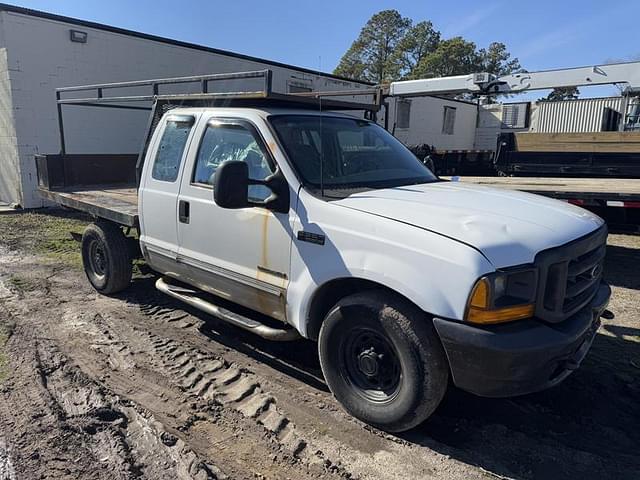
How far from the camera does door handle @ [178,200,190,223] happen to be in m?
4.14

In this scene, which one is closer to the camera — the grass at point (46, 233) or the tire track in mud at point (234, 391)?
the tire track in mud at point (234, 391)

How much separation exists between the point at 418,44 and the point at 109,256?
54817mm

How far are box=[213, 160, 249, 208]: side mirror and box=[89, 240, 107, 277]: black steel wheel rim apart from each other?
305 centimetres

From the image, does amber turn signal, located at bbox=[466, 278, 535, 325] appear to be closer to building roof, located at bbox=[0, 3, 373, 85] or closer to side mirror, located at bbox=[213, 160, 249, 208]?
side mirror, located at bbox=[213, 160, 249, 208]

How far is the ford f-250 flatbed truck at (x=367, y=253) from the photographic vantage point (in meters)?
2.59

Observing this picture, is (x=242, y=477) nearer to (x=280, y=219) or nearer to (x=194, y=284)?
(x=280, y=219)

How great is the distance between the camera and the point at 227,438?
3029 mm

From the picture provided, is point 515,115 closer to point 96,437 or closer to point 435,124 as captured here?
point 435,124

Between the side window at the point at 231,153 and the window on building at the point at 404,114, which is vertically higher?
the window on building at the point at 404,114

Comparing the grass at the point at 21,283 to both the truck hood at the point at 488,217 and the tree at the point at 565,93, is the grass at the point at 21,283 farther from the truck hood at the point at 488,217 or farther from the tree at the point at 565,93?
the tree at the point at 565,93

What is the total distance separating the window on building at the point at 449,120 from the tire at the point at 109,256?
23.7 m

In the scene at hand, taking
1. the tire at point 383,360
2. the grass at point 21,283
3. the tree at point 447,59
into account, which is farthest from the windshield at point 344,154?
the tree at point 447,59

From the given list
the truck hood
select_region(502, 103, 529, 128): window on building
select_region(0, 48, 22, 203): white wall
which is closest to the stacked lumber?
the truck hood

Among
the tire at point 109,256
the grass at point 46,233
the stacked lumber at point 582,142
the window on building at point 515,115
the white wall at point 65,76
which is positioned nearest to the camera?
the tire at point 109,256
